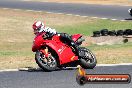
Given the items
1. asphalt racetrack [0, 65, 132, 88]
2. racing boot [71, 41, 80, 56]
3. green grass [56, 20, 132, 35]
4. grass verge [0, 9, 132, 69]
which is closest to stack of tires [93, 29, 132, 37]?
grass verge [0, 9, 132, 69]

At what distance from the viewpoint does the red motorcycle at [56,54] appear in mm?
14594

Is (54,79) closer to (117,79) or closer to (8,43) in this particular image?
(117,79)

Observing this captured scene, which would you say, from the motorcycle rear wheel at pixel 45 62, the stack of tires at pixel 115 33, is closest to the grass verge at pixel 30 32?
the motorcycle rear wheel at pixel 45 62

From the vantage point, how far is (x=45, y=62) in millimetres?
14586

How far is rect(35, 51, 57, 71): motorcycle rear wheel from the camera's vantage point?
14469 millimetres

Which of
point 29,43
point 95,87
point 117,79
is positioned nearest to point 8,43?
point 29,43

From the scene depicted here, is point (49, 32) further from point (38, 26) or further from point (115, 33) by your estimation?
point (115, 33)

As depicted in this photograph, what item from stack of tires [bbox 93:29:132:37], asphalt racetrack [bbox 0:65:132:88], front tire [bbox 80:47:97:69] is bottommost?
stack of tires [bbox 93:29:132:37]

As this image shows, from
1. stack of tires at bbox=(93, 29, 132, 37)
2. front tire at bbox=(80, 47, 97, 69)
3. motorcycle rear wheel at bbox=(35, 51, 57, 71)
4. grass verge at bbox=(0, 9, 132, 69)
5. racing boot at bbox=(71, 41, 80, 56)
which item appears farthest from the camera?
stack of tires at bbox=(93, 29, 132, 37)

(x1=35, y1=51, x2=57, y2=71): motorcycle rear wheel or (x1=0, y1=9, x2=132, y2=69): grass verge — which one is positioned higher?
(x1=35, y1=51, x2=57, y2=71): motorcycle rear wheel

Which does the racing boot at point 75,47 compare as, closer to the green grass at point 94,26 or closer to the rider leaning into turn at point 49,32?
the rider leaning into turn at point 49,32

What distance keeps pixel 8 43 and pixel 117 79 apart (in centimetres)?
2100

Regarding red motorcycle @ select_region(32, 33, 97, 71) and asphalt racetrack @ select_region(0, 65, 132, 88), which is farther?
red motorcycle @ select_region(32, 33, 97, 71)

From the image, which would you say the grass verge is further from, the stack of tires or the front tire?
the stack of tires
